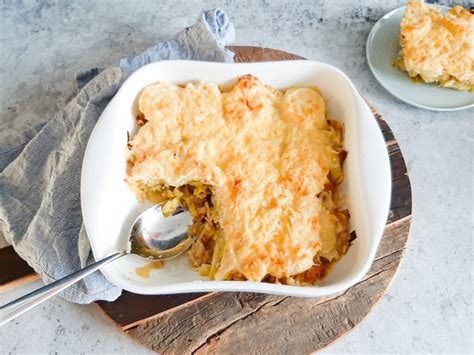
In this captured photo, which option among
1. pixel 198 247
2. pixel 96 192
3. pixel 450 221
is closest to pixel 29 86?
pixel 96 192

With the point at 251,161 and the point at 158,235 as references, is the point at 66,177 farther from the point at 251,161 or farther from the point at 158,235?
the point at 251,161

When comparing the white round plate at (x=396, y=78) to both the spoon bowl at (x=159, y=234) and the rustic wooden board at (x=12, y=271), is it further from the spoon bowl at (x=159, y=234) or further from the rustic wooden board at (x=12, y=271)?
the rustic wooden board at (x=12, y=271)

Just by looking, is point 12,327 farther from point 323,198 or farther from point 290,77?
point 290,77

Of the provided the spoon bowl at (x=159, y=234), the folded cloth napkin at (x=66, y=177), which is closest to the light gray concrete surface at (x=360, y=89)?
the folded cloth napkin at (x=66, y=177)

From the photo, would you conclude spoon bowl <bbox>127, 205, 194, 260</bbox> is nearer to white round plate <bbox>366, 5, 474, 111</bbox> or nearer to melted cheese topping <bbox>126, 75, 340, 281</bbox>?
melted cheese topping <bbox>126, 75, 340, 281</bbox>

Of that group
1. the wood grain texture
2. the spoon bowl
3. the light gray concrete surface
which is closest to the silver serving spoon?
the spoon bowl

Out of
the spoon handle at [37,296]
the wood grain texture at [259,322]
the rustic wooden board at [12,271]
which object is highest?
the spoon handle at [37,296]
